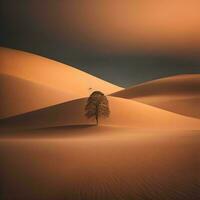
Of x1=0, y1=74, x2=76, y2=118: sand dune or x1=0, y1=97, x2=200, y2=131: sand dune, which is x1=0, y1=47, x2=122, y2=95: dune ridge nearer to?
x1=0, y1=74, x2=76, y2=118: sand dune

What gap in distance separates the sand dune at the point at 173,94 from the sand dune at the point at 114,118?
1768cm

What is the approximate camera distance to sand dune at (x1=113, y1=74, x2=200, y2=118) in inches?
3145

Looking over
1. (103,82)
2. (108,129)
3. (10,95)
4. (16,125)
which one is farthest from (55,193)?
(103,82)

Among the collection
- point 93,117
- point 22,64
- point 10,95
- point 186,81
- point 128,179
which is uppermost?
point 22,64

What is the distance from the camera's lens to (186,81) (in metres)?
112

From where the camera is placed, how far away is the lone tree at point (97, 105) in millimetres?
41188

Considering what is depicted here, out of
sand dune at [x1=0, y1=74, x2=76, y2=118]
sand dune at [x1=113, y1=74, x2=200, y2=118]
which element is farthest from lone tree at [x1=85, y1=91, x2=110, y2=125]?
sand dune at [x1=113, y1=74, x2=200, y2=118]

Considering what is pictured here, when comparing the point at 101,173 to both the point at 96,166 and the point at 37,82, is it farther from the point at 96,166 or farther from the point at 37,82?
the point at 37,82

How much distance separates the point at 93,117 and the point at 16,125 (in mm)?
10972

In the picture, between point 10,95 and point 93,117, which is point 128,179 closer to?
point 93,117

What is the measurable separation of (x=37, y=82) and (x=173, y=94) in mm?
37304

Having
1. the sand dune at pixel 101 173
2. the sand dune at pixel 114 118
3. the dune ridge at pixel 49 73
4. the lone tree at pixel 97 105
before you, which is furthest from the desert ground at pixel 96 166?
the dune ridge at pixel 49 73

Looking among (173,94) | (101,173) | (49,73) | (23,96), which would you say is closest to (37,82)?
(23,96)

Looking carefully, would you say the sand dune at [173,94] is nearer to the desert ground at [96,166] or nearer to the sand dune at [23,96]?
the sand dune at [23,96]
